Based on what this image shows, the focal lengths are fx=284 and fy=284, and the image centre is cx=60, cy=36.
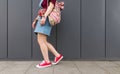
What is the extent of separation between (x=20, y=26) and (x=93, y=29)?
7.34ft

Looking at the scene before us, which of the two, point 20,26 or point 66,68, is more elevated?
point 20,26

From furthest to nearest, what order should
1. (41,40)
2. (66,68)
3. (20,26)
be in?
(20,26) < (41,40) < (66,68)

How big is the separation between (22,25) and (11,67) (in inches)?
65.8

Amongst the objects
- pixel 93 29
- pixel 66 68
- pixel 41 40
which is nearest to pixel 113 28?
pixel 93 29

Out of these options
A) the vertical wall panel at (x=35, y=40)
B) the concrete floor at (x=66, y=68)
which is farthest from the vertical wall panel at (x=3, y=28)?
the vertical wall panel at (x=35, y=40)

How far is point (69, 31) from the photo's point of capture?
8695 millimetres

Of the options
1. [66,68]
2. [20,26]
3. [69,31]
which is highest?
[20,26]

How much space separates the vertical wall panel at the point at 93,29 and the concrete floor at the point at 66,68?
1.38 ft

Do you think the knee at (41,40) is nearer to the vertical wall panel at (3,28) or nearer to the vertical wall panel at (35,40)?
the vertical wall panel at (35,40)

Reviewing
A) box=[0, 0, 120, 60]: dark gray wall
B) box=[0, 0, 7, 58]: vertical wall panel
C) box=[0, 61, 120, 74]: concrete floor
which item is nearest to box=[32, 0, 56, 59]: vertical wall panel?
box=[0, 0, 120, 60]: dark gray wall

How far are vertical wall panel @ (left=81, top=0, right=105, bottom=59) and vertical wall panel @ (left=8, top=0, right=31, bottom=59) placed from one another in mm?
1667

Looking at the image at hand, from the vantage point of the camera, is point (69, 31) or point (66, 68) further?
point (69, 31)

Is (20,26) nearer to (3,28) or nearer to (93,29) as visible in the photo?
(3,28)

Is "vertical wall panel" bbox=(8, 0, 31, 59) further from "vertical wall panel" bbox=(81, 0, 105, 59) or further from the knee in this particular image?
"vertical wall panel" bbox=(81, 0, 105, 59)
